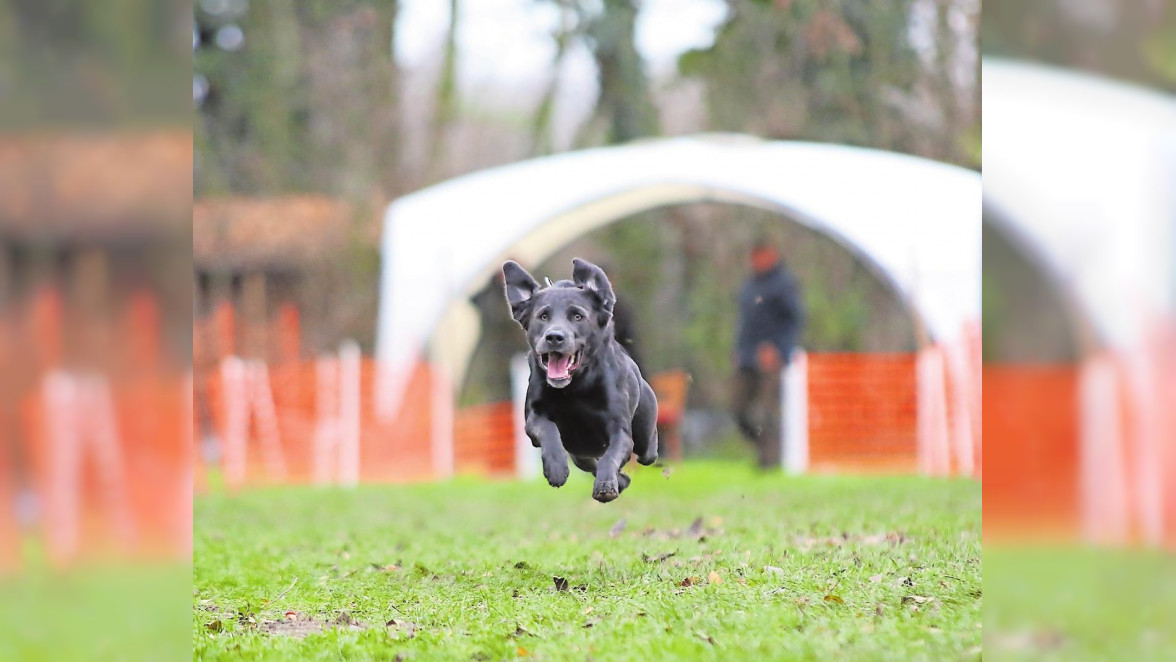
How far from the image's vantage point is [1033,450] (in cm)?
218

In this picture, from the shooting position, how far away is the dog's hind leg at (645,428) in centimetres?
599

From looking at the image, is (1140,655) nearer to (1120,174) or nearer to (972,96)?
(1120,174)

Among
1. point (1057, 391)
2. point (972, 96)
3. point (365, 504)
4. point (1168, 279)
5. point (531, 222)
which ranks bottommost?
point (365, 504)

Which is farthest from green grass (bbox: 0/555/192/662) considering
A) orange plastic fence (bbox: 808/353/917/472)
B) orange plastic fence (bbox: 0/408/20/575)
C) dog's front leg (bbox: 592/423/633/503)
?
orange plastic fence (bbox: 808/353/917/472)

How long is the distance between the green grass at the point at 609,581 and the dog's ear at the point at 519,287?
1215 mm

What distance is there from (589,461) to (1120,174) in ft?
13.1

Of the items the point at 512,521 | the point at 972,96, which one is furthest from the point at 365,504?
the point at 972,96

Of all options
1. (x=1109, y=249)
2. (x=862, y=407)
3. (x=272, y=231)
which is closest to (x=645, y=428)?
(x=1109, y=249)

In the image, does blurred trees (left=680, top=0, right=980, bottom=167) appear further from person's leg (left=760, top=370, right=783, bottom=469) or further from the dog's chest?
the dog's chest

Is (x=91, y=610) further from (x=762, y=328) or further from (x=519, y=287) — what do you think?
(x=762, y=328)

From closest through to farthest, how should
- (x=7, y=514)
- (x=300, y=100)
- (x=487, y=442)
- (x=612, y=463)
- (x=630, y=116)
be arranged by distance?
(x=7, y=514), (x=612, y=463), (x=487, y=442), (x=630, y=116), (x=300, y=100)

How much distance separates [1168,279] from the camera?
2115mm

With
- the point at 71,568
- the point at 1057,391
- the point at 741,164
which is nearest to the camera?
the point at 71,568

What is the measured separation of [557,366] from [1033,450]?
3142 millimetres
